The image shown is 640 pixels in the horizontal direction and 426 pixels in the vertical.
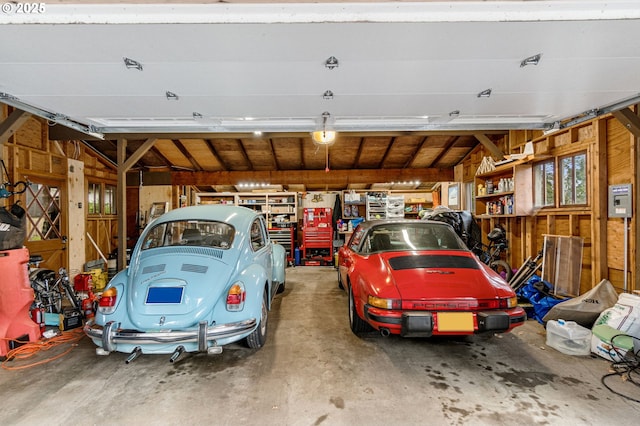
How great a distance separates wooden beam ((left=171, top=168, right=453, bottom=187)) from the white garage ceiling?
5.46 m

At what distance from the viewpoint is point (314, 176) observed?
8.55 metres

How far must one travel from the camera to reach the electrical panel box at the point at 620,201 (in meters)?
3.22

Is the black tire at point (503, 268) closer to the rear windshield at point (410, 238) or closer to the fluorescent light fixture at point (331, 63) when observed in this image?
the rear windshield at point (410, 238)

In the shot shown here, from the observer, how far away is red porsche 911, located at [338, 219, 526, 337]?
7.52 ft

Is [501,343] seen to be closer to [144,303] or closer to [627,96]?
[627,96]

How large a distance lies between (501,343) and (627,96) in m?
2.55

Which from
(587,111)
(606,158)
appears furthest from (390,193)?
(587,111)

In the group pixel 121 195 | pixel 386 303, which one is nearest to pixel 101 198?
pixel 121 195

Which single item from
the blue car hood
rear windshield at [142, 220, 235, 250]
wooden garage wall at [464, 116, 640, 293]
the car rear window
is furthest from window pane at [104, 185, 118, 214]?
wooden garage wall at [464, 116, 640, 293]

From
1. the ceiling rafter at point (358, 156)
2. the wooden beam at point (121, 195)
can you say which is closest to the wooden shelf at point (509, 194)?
the ceiling rafter at point (358, 156)

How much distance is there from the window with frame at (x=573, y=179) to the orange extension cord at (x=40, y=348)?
654cm

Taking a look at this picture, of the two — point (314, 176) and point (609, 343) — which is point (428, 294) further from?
point (314, 176)

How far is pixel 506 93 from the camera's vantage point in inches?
94.0

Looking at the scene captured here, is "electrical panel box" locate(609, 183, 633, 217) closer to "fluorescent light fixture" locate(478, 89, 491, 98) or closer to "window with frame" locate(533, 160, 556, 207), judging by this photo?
"window with frame" locate(533, 160, 556, 207)
